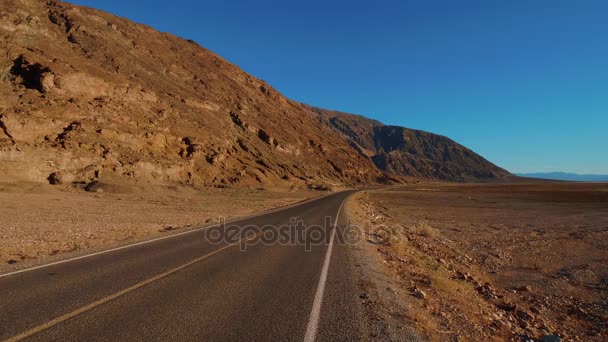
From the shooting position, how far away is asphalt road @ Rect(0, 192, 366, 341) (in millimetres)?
5309

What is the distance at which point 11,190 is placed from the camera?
107ft

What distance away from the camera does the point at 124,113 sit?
5272cm

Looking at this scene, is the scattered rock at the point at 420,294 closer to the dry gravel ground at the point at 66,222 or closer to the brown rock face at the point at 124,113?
the dry gravel ground at the point at 66,222

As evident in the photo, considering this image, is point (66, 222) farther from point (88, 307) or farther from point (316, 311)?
point (316, 311)

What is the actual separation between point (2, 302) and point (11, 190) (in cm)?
3326

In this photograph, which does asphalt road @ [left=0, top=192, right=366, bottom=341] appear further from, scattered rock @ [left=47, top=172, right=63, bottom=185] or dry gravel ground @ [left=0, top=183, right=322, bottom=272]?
scattered rock @ [left=47, top=172, right=63, bottom=185]

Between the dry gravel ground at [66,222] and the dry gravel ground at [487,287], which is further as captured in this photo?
the dry gravel ground at [66,222]

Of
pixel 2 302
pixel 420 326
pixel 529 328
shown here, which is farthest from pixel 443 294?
pixel 2 302

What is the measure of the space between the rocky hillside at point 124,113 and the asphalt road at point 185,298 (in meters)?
33.7

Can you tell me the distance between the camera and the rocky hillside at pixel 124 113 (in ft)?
134

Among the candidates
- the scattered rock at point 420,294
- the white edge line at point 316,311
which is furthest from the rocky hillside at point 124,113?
the scattered rock at point 420,294

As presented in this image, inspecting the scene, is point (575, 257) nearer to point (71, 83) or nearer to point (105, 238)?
point (105, 238)

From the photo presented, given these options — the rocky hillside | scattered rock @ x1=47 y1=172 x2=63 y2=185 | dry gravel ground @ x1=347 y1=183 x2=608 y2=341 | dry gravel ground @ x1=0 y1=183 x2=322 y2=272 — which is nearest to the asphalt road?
dry gravel ground @ x1=347 y1=183 x2=608 y2=341

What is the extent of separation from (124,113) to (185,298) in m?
52.6
